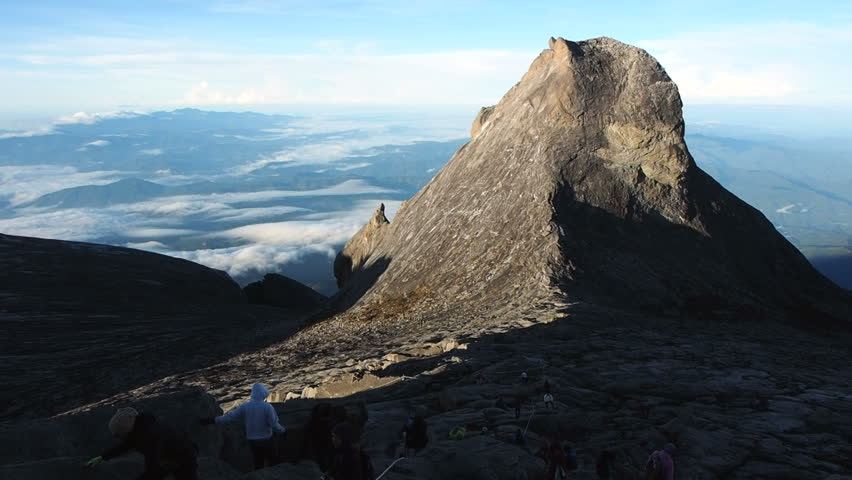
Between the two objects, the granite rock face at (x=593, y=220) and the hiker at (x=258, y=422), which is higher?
the granite rock face at (x=593, y=220)

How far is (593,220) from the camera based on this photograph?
4084cm

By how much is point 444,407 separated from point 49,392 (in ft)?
82.9

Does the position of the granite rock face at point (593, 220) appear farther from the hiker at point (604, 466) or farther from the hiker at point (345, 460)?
the hiker at point (345, 460)

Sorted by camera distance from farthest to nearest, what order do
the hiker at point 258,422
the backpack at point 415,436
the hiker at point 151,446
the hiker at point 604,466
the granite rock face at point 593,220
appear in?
the granite rock face at point 593,220
the backpack at point 415,436
the hiker at point 604,466
the hiker at point 258,422
the hiker at point 151,446

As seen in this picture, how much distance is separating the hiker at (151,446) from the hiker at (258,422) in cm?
232

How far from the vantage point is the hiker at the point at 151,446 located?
8.95 meters

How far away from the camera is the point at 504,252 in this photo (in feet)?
126

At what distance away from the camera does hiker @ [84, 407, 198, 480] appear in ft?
29.3

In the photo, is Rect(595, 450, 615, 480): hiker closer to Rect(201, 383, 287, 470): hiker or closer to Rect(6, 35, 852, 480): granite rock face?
Rect(6, 35, 852, 480): granite rock face

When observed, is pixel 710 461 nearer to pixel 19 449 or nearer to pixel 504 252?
pixel 19 449

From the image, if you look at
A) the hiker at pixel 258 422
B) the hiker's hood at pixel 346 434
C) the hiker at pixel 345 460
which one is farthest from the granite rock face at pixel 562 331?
the hiker's hood at pixel 346 434

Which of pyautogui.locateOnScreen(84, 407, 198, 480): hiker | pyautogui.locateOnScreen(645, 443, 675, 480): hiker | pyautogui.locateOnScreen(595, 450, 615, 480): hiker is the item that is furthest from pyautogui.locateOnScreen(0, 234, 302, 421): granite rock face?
pyautogui.locateOnScreen(645, 443, 675, 480): hiker

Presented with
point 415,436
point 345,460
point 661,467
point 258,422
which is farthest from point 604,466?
point 258,422

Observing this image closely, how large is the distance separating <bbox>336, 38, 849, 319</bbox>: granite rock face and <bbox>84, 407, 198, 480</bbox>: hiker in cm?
2495
